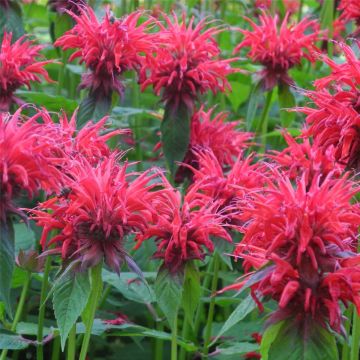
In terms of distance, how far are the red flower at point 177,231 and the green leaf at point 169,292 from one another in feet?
0.06

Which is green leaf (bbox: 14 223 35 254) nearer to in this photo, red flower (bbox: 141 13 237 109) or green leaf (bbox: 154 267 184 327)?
red flower (bbox: 141 13 237 109)

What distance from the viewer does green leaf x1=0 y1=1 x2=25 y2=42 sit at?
7.61ft

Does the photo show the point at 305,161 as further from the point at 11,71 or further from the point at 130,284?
the point at 11,71

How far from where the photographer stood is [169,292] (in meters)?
1.38

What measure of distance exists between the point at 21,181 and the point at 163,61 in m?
0.82

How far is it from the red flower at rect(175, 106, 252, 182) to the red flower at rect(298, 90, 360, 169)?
2.10 ft

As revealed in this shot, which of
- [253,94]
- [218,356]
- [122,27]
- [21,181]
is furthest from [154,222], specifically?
[253,94]

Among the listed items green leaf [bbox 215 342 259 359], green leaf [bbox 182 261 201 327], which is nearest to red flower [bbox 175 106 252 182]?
green leaf [bbox 215 342 259 359]

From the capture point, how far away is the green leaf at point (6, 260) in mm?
1233

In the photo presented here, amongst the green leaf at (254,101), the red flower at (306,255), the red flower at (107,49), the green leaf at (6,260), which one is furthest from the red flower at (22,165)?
the green leaf at (254,101)

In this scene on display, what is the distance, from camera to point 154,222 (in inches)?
56.9

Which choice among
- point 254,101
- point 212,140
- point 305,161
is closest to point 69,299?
point 305,161

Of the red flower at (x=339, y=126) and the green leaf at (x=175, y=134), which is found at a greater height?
the red flower at (x=339, y=126)

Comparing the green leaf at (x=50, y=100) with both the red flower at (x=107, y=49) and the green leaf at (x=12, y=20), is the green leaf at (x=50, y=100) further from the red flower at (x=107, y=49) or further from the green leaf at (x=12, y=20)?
the green leaf at (x=12, y=20)
